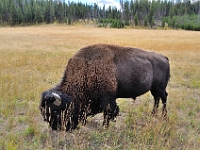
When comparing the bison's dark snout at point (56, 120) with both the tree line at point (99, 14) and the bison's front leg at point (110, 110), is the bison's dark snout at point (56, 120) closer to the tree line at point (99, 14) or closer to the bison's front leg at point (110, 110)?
the bison's front leg at point (110, 110)

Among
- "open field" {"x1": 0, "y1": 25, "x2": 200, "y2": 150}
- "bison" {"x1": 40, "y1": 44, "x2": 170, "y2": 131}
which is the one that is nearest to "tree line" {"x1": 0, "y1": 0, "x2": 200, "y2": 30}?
"open field" {"x1": 0, "y1": 25, "x2": 200, "y2": 150}

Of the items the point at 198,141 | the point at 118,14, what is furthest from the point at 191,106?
the point at 118,14

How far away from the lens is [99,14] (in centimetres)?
12138

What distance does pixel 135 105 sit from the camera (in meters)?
7.64

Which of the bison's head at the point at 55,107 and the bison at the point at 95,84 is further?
the bison at the point at 95,84

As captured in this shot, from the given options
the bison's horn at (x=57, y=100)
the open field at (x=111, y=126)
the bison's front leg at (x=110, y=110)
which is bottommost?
the open field at (x=111, y=126)

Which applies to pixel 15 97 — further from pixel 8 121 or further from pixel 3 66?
pixel 3 66

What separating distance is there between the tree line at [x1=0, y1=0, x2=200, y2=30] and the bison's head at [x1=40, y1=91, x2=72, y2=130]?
82.6 m

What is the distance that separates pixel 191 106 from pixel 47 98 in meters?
4.97

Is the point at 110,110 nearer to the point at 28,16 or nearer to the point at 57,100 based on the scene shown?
the point at 57,100

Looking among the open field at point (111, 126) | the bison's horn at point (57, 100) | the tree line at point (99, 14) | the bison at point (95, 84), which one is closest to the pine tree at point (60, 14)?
the tree line at point (99, 14)

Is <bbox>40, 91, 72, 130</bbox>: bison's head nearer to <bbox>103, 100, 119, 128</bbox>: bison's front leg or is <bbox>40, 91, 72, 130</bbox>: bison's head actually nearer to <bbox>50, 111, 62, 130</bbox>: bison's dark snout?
<bbox>50, 111, 62, 130</bbox>: bison's dark snout

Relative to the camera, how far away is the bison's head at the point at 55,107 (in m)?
4.52

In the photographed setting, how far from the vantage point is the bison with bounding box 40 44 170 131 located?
4715mm
